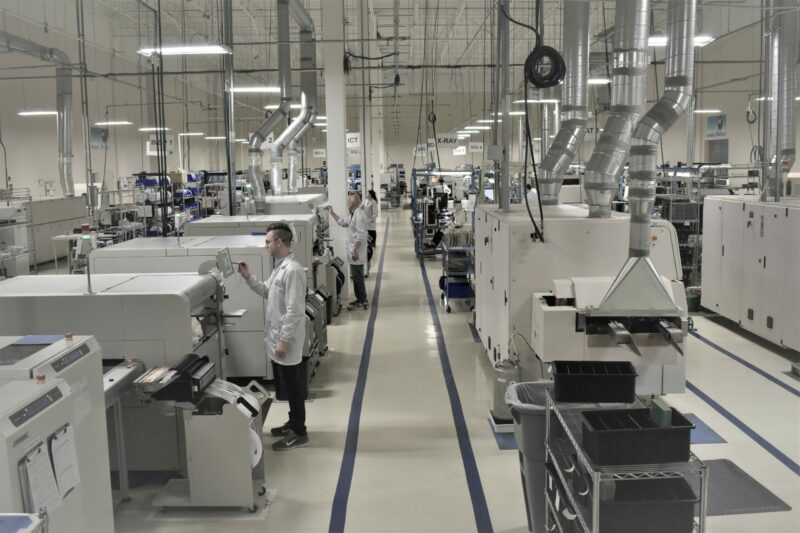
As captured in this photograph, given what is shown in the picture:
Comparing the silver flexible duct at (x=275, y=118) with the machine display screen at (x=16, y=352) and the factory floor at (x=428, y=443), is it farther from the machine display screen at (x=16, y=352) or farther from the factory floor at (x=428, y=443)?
the machine display screen at (x=16, y=352)

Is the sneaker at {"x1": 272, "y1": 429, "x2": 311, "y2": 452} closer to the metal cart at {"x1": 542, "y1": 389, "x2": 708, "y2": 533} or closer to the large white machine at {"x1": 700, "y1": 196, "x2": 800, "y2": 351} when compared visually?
the metal cart at {"x1": 542, "y1": 389, "x2": 708, "y2": 533}

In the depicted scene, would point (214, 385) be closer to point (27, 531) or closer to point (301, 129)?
point (27, 531)

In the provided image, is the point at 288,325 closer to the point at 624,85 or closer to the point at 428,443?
the point at 428,443

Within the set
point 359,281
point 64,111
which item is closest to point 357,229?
point 359,281

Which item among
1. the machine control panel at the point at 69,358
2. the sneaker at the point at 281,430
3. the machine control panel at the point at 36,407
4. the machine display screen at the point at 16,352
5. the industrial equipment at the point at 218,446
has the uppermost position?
the machine display screen at the point at 16,352

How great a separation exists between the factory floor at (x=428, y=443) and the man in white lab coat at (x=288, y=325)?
0.26 metres

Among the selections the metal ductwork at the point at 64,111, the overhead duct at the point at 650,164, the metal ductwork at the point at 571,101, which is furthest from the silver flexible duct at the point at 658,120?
the metal ductwork at the point at 64,111

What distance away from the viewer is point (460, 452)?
5020 mm

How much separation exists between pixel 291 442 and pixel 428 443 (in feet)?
3.31

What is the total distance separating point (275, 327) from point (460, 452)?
1601 millimetres

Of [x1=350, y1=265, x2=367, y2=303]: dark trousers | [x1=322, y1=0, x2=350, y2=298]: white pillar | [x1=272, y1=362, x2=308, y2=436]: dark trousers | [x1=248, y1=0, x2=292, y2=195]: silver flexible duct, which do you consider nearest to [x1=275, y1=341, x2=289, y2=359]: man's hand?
[x1=272, y1=362, x2=308, y2=436]: dark trousers

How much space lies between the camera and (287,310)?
16.1ft

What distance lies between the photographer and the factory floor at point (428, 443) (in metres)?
4.08

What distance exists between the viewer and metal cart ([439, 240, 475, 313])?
9762 millimetres
